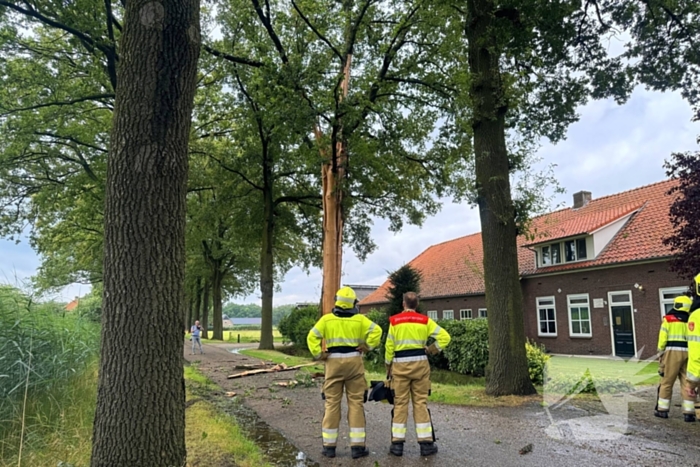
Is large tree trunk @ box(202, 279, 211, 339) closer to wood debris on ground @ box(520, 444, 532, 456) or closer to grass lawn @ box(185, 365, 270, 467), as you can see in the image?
grass lawn @ box(185, 365, 270, 467)

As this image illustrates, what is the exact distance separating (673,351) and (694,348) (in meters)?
1.53

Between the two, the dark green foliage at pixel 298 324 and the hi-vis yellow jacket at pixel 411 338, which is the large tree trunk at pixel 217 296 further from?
the hi-vis yellow jacket at pixel 411 338

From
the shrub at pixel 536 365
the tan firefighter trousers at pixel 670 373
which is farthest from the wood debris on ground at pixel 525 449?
the shrub at pixel 536 365

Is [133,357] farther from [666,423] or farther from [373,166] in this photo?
[373,166]

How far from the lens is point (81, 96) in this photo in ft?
56.4

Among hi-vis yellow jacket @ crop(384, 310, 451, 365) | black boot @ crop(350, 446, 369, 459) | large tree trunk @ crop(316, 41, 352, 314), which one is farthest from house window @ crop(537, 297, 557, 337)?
black boot @ crop(350, 446, 369, 459)

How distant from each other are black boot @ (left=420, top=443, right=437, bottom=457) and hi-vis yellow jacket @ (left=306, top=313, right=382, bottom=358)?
131cm

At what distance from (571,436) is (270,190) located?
19.5 meters

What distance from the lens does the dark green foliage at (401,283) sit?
57.6 ft

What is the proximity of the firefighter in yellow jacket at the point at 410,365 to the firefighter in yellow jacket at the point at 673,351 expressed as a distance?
4266mm

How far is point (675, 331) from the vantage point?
783 cm

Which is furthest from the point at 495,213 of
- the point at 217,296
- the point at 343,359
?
the point at 217,296

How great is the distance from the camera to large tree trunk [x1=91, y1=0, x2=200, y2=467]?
388 cm

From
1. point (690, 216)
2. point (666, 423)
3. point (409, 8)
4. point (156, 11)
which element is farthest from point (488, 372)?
point (409, 8)
